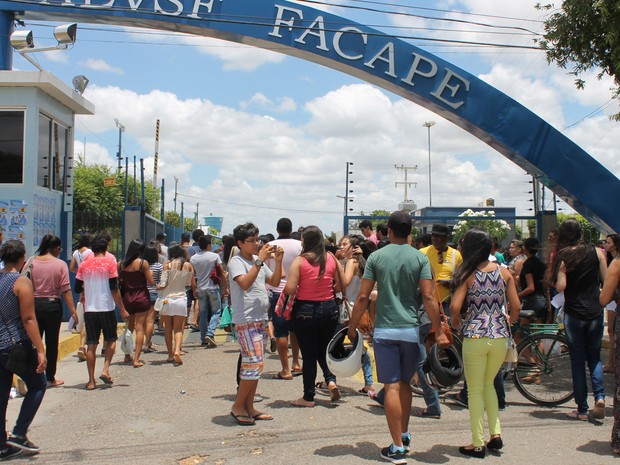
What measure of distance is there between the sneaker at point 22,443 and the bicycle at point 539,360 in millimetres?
4803

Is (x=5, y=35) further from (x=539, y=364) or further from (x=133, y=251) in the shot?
(x=539, y=364)

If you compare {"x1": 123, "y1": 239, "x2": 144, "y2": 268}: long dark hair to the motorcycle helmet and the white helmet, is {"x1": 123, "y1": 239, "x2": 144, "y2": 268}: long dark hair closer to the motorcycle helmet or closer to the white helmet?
the white helmet

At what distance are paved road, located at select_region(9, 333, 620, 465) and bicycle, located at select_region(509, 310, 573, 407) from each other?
0.61ft

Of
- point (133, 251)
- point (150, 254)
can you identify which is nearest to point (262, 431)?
point (133, 251)

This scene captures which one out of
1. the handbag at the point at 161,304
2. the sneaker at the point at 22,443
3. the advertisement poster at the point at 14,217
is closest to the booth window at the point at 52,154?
the advertisement poster at the point at 14,217

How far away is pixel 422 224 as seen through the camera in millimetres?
14664

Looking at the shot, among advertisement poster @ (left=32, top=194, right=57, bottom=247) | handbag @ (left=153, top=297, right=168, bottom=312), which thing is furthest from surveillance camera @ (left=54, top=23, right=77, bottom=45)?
handbag @ (left=153, top=297, right=168, bottom=312)

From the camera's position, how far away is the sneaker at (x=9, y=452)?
5.36 meters

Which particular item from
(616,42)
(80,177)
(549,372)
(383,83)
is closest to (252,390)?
(549,372)

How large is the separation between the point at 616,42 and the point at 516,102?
3149mm

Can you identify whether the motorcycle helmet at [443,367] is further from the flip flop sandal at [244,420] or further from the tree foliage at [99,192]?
the tree foliage at [99,192]

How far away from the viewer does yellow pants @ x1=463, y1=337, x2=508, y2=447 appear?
5289 mm

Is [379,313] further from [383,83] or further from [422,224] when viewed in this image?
[422,224]

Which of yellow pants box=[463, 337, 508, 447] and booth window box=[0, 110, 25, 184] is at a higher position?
booth window box=[0, 110, 25, 184]
